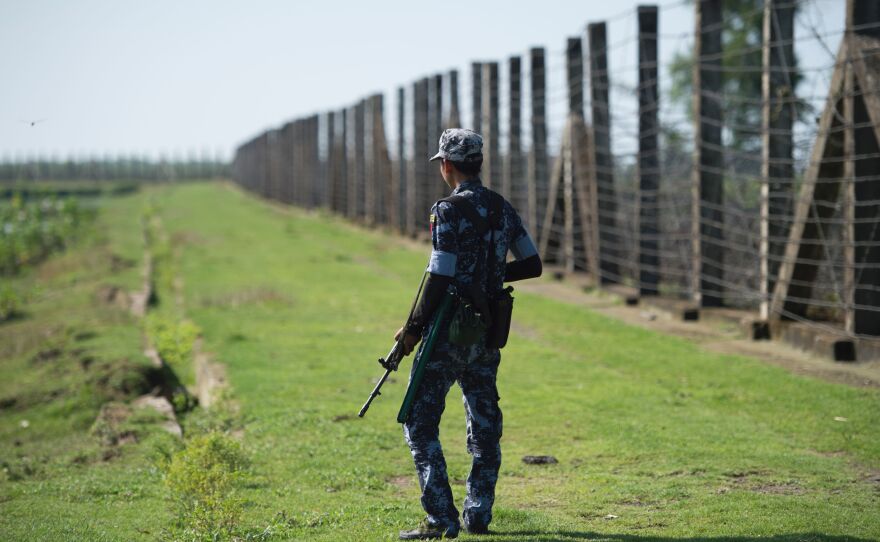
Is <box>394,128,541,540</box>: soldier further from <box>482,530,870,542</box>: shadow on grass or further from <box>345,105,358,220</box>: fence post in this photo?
<box>345,105,358,220</box>: fence post

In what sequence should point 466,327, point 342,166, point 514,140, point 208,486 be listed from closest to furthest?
point 466,327 → point 208,486 → point 514,140 → point 342,166

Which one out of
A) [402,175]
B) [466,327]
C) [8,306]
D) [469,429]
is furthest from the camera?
Result: [402,175]

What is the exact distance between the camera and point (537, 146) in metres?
17.5

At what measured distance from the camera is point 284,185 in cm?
4734

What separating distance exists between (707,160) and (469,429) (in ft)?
24.3

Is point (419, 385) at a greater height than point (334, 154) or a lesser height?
lesser

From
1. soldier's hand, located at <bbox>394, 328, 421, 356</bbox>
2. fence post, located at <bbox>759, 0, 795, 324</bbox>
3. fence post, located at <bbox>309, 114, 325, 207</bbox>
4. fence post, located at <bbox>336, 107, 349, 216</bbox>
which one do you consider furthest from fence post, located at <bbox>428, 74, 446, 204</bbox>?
soldier's hand, located at <bbox>394, 328, 421, 356</bbox>

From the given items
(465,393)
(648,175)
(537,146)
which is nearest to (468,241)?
(465,393)

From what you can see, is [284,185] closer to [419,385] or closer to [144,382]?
[144,382]

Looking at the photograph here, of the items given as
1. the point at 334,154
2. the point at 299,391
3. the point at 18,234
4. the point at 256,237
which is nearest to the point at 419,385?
the point at 299,391

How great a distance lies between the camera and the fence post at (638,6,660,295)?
13.4 m

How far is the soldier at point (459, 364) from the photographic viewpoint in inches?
209

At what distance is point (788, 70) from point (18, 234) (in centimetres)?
2294

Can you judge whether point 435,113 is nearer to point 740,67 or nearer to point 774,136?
point 740,67
